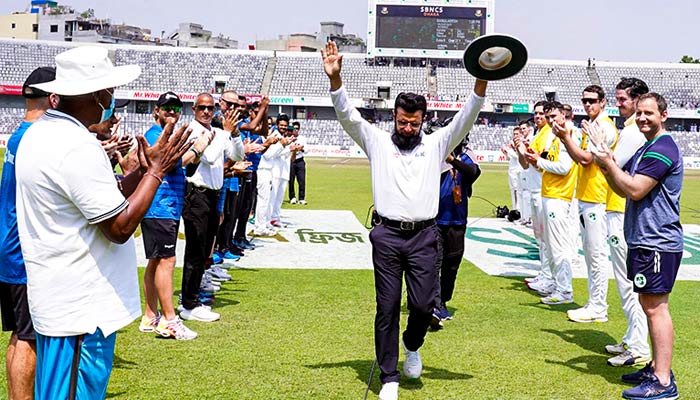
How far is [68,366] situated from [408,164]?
9.56 feet

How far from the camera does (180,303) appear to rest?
7.60 m

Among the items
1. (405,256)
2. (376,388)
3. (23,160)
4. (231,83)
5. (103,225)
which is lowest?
(376,388)

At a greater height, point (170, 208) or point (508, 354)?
point (170, 208)

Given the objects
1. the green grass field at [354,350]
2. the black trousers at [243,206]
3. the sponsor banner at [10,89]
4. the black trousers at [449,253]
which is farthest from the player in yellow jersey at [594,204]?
the sponsor banner at [10,89]

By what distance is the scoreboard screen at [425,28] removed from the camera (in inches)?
2104

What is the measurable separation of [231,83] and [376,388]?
5635 centimetres

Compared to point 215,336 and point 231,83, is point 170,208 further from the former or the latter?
point 231,83

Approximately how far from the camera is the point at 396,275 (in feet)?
17.7

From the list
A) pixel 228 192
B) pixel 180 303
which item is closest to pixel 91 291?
pixel 180 303

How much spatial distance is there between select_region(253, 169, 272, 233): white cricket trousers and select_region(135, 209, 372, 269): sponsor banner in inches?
13.1

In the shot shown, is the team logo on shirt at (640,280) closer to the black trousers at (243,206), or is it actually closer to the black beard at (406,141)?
the black beard at (406,141)

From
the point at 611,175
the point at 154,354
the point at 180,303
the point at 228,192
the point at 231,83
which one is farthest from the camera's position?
the point at 231,83

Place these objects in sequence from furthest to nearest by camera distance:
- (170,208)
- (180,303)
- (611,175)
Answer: (180,303) → (170,208) → (611,175)

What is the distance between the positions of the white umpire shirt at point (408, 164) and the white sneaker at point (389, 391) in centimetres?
116
